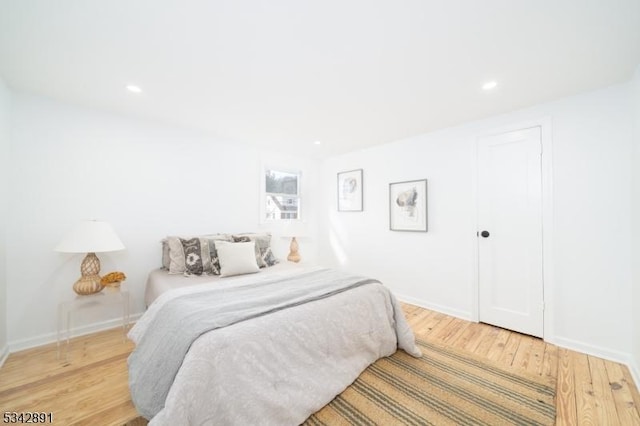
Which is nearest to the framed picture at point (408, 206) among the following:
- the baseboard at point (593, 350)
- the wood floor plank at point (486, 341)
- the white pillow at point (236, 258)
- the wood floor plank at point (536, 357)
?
the wood floor plank at point (486, 341)

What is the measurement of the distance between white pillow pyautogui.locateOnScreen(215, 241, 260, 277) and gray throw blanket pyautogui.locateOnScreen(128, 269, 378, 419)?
53cm

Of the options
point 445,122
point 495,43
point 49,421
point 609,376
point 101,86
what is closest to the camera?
point 49,421

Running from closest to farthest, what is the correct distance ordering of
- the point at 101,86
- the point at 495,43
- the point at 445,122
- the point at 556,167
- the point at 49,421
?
the point at 49,421, the point at 495,43, the point at 101,86, the point at 556,167, the point at 445,122

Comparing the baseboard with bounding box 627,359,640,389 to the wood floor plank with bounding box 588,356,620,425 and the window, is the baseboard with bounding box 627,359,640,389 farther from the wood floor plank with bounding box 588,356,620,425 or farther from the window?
the window

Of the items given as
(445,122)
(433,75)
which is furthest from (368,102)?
(445,122)

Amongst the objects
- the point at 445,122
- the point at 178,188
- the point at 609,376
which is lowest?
the point at 609,376

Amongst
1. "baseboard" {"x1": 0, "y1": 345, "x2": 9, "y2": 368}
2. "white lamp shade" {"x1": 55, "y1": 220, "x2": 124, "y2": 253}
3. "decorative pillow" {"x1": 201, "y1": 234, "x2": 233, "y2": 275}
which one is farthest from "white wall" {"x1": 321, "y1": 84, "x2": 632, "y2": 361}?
"baseboard" {"x1": 0, "y1": 345, "x2": 9, "y2": 368}

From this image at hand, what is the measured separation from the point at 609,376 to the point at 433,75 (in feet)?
8.79

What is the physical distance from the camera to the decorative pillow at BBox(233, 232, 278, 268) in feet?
9.71

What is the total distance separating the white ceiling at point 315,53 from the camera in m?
1.39

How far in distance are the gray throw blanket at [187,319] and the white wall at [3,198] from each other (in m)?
1.48

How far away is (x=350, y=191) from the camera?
14.0ft

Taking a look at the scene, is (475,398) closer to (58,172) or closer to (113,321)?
(113,321)

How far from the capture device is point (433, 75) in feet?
6.54
